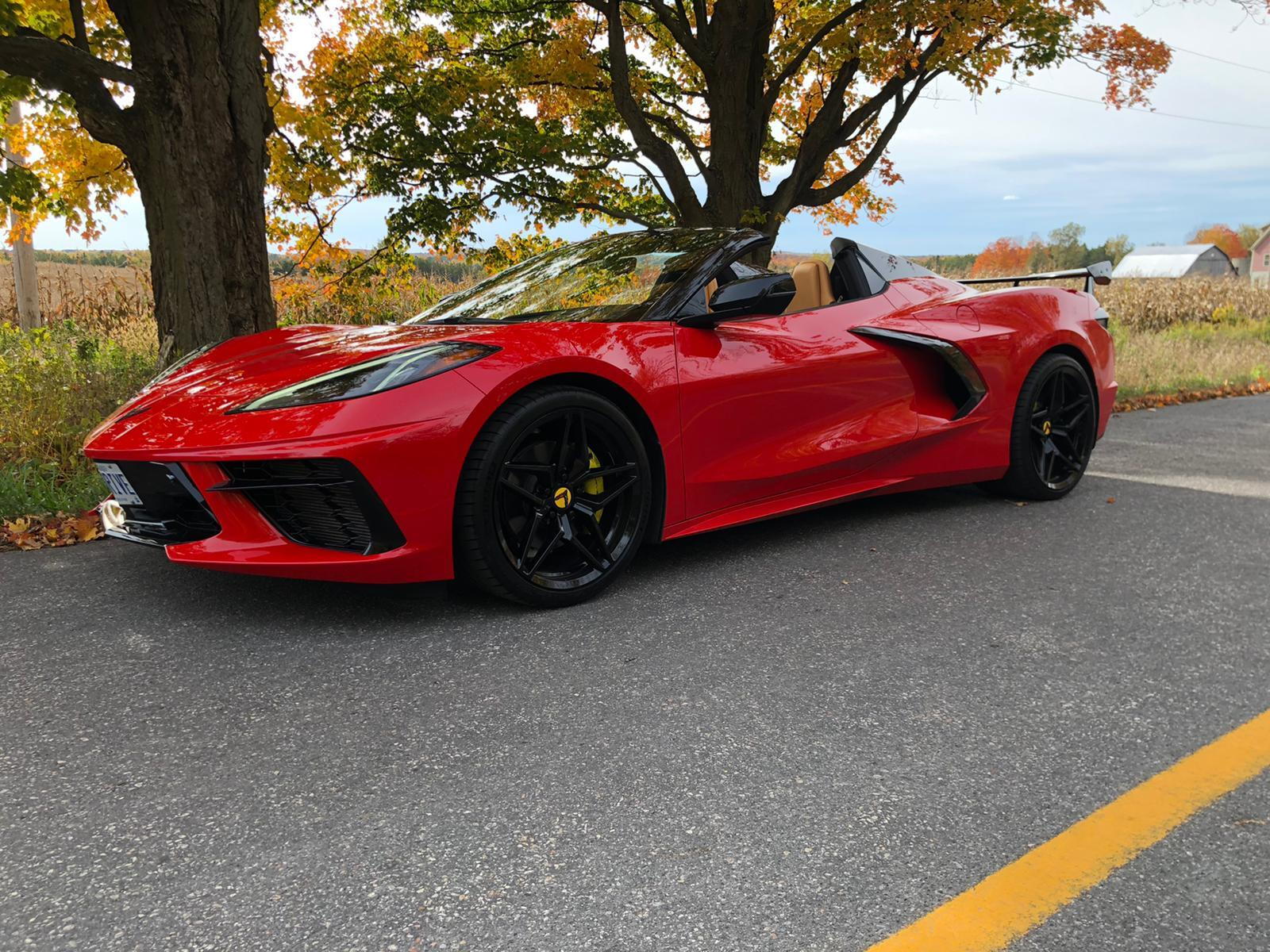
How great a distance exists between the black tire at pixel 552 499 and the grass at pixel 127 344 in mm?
2737

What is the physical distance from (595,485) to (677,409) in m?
0.40

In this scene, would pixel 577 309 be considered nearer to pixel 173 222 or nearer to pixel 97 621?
pixel 97 621

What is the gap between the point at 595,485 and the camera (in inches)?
125

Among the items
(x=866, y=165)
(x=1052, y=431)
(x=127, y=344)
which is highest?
(x=866, y=165)

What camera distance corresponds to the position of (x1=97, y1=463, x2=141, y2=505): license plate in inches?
113

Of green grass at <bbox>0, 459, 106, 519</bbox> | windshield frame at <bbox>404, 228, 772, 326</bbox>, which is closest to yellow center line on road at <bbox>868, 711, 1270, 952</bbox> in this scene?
windshield frame at <bbox>404, 228, 772, 326</bbox>

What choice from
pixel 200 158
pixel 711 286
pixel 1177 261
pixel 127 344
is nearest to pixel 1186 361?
pixel 711 286

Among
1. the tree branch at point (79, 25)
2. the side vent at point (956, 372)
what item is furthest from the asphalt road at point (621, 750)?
the tree branch at point (79, 25)

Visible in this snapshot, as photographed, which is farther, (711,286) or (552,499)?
(711,286)

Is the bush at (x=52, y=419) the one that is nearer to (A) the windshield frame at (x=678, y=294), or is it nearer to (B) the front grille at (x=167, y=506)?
(B) the front grille at (x=167, y=506)

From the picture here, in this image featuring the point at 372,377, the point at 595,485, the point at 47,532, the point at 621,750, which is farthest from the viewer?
the point at 47,532

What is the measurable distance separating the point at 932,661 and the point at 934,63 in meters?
7.88

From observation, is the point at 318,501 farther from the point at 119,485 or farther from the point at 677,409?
the point at 677,409

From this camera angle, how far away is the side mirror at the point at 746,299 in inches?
128
